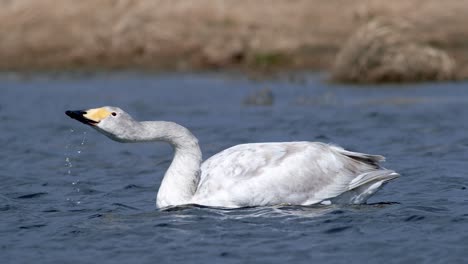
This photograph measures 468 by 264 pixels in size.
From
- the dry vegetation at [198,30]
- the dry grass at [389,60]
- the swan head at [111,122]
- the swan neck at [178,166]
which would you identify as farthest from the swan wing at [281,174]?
the dry vegetation at [198,30]

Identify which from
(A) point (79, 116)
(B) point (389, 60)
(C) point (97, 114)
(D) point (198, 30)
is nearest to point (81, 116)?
(A) point (79, 116)

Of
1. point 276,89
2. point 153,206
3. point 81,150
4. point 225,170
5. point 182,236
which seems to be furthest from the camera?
point 276,89

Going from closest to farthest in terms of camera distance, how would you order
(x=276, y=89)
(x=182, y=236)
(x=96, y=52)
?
(x=182, y=236) < (x=276, y=89) < (x=96, y=52)

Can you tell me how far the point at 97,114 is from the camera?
32.0 ft

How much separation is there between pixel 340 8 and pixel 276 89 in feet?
29.6

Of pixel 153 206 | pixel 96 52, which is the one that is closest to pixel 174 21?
pixel 96 52

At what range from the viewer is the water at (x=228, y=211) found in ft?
28.7

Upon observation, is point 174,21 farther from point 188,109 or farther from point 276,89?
point 188,109

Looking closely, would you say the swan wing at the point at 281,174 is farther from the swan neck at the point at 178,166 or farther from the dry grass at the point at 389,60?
the dry grass at the point at 389,60

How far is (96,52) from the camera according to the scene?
30.2 meters

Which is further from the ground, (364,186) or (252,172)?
(252,172)

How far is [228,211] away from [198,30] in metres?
21.1

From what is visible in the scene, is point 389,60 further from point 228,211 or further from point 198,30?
point 228,211

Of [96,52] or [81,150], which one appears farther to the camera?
[96,52]
